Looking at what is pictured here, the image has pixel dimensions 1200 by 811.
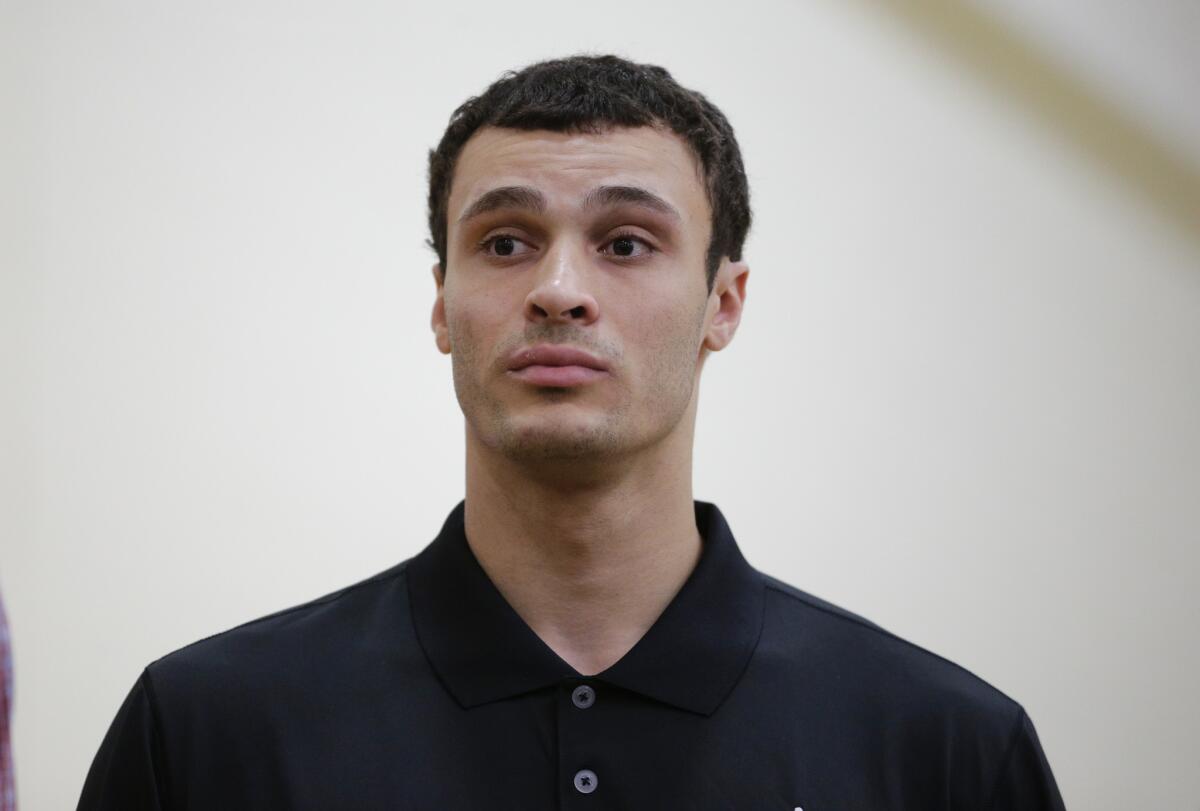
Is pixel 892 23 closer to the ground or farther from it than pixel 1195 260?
farther from it

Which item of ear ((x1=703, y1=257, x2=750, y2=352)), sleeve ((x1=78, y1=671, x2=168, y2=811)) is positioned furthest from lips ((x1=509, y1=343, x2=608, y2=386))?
sleeve ((x1=78, y1=671, x2=168, y2=811))

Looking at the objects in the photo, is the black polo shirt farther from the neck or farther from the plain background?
the plain background

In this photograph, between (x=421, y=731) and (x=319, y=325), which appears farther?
(x=319, y=325)

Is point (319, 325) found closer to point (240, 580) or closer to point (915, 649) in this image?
point (240, 580)

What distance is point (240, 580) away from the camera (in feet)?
7.35

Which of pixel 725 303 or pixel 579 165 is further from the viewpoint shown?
pixel 725 303

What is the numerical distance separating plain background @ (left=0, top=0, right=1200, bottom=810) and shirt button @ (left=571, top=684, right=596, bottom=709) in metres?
0.95

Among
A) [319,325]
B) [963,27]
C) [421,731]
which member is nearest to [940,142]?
[963,27]

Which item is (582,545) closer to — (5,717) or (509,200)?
(509,200)

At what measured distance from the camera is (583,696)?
4.68 feet

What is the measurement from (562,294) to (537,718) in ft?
1.36

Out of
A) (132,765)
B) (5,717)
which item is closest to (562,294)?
(132,765)

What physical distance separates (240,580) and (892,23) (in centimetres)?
148

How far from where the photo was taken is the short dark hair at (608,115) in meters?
1.60
